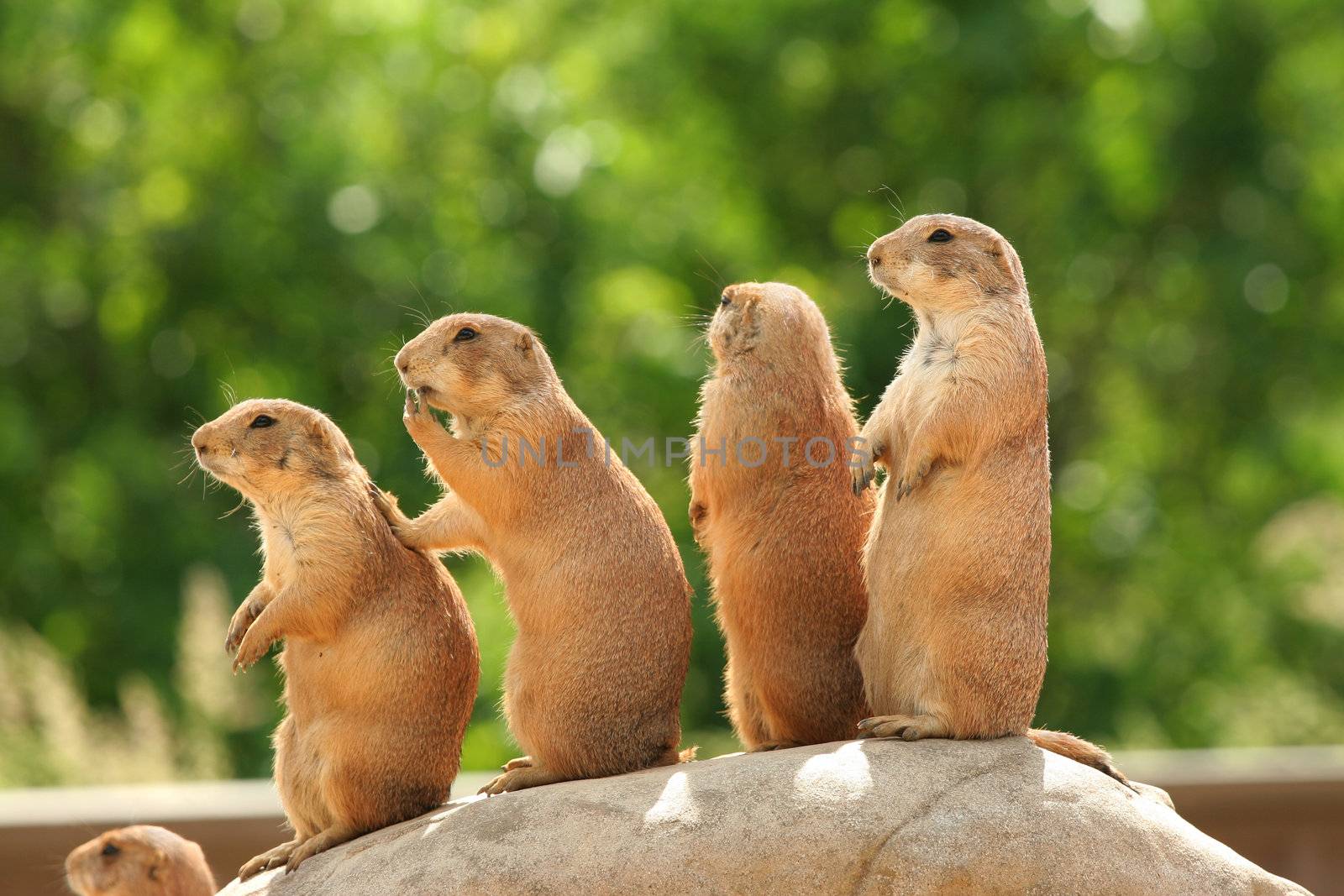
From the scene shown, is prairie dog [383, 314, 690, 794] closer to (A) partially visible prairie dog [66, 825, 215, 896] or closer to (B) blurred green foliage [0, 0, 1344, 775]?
(A) partially visible prairie dog [66, 825, 215, 896]

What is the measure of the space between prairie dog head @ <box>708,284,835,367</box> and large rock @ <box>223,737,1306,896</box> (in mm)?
1688

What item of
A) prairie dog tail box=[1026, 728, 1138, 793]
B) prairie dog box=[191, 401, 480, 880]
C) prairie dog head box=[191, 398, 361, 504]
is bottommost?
prairie dog tail box=[1026, 728, 1138, 793]

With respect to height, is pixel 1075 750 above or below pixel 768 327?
below

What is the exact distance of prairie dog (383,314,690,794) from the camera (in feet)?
20.0

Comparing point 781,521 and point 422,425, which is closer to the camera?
point 422,425

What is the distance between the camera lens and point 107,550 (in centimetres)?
1761

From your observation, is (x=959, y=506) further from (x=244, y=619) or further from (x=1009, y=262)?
(x=244, y=619)

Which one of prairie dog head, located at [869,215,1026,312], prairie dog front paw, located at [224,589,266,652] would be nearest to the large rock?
prairie dog front paw, located at [224,589,266,652]

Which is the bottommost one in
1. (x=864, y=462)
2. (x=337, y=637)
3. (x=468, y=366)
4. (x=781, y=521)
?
(x=337, y=637)

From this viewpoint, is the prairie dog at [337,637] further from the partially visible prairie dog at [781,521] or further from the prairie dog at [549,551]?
the partially visible prairie dog at [781,521]

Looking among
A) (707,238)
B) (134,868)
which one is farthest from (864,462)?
(707,238)

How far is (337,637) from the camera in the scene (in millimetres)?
6102

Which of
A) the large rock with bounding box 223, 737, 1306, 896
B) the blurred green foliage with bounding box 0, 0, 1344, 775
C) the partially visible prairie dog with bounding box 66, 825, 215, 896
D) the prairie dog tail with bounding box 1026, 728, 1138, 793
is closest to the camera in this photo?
the large rock with bounding box 223, 737, 1306, 896

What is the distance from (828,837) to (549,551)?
1.58 m
